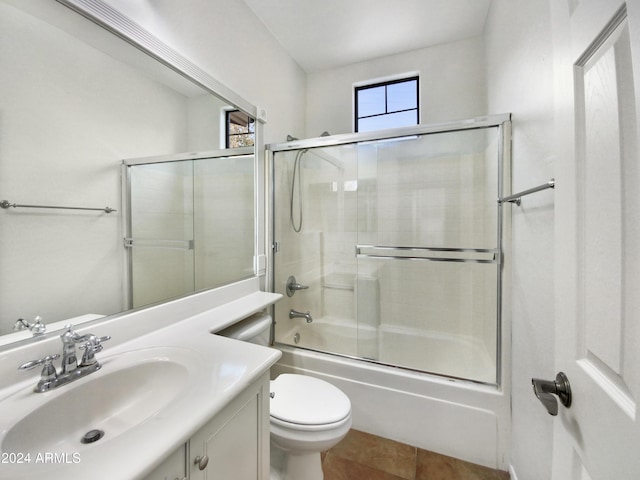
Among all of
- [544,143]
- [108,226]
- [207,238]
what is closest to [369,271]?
[207,238]

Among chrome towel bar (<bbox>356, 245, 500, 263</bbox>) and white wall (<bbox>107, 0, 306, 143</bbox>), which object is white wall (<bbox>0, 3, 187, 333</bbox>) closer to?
white wall (<bbox>107, 0, 306, 143</bbox>)

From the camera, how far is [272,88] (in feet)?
6.86

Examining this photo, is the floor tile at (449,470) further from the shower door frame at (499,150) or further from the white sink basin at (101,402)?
the white sink basin at (101,402)

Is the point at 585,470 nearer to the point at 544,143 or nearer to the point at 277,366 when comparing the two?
the point at 544,143

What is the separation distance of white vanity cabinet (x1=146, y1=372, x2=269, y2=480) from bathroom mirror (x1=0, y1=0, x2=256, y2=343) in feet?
2.19

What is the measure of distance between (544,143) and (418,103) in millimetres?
1631

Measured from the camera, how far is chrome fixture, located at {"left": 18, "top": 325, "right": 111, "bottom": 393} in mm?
748

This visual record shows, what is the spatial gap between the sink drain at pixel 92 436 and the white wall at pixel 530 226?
1.48 m

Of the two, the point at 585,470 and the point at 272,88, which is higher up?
the point at 272,88

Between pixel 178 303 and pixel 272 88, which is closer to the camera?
pixel 178 303

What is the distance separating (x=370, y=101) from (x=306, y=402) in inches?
102

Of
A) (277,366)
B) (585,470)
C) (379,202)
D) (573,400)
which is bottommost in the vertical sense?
(277,366)

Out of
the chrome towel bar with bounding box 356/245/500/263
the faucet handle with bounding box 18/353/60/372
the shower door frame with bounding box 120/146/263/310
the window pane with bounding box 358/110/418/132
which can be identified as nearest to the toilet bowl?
the shower door frame with bounding box 120/146/263/310

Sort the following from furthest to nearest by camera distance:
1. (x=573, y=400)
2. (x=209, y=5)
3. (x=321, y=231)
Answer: (x=321, y=231)
(x=209, y=5)
(x=573, y=400)
